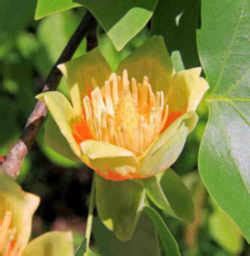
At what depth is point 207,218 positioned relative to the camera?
2545mm

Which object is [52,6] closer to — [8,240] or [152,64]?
[152,64]

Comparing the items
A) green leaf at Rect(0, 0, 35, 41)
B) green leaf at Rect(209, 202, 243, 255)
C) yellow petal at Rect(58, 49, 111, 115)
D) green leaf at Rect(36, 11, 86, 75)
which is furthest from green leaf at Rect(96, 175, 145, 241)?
green leaf at Rect(209, 202, 243, 255)

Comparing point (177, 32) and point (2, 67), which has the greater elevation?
point (177, 32)

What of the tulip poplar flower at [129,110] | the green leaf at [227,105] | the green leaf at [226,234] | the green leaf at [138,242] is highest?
the tulip poplar flower at [129,110]

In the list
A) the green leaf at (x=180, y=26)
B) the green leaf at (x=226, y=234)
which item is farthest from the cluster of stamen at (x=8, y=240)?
the green leaf at (x=226, y=234)

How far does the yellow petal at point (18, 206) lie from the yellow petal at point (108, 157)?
0.08m

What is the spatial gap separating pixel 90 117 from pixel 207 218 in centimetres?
138

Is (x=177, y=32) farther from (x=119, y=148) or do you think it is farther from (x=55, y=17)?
(x=55, y=17)

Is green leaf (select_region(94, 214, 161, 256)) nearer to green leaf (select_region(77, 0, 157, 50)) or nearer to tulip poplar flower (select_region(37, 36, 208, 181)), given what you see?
tulip poplar flower (select_region(37, 36, 208, 181))

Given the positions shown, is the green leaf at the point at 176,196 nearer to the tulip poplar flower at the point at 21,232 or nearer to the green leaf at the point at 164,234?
the green leaf at the point at 164,234

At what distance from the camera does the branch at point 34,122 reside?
1.23m

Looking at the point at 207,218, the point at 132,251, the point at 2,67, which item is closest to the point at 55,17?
the point at 2,67

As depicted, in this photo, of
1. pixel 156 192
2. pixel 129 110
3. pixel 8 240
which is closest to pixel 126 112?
pixel 129 110

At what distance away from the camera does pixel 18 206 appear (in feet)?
3.75
